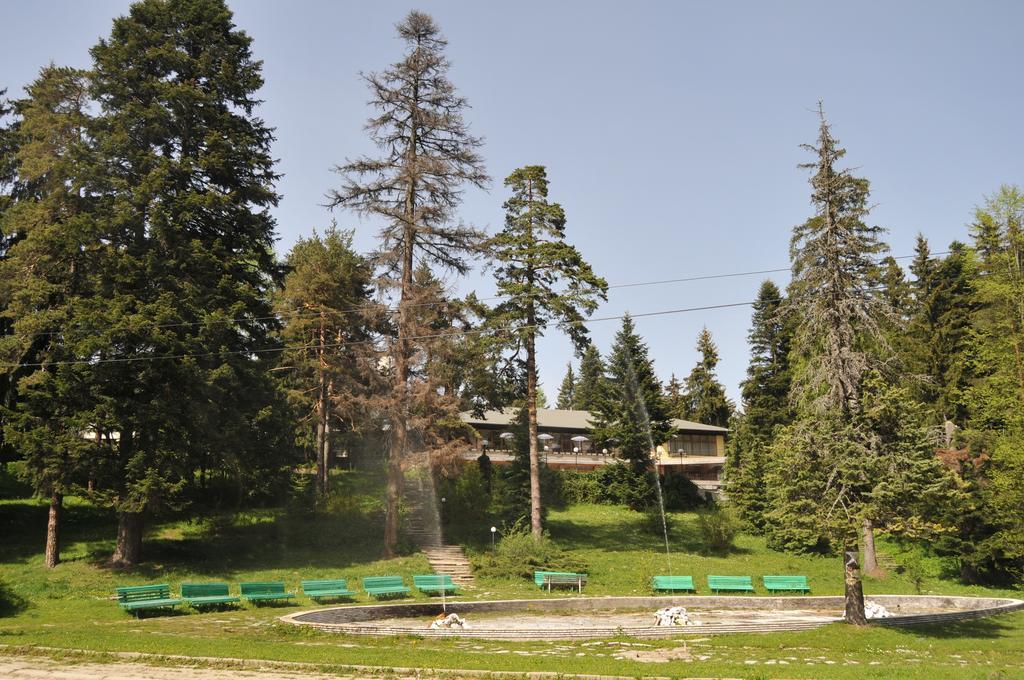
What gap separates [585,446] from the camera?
187 feet

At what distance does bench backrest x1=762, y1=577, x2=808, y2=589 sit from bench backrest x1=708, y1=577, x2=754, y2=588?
26.8 inches

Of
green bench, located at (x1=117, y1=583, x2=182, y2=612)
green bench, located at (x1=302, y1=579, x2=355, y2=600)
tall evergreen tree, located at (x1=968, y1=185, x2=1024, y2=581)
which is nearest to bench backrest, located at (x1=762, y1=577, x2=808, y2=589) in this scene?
tall evergreen tree, located at (x1=968, y1=185, x2=1024, y2=581)

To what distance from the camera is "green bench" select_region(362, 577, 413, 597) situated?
2358cm

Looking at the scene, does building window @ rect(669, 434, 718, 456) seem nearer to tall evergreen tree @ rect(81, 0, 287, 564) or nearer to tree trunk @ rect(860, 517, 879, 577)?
tree trunk @ rect(860, 517, 879, 577)

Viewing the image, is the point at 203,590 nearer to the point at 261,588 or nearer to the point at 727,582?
the point at 261,588

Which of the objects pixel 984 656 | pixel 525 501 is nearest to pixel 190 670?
pixel 984 656

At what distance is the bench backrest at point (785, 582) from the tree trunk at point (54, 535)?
81.6 feet

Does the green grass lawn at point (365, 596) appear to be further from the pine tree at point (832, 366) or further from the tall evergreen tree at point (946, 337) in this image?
the tall evergreen tree at point (946, 337)

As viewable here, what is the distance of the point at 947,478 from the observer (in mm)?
19328

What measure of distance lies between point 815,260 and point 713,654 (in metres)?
12.0

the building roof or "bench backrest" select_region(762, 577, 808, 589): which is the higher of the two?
the building roof

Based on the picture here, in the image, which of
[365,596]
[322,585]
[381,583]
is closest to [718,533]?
[381,583]

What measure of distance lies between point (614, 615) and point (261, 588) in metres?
10.5

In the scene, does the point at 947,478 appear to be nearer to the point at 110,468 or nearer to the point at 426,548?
the point at 426,548
